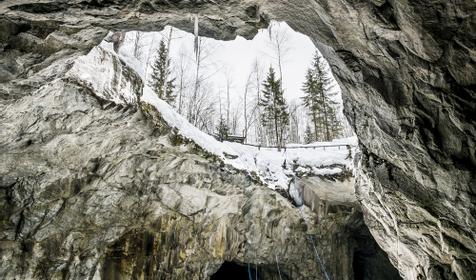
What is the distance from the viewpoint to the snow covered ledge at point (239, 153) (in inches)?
291

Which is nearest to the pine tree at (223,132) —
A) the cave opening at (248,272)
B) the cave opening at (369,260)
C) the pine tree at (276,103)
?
the pine tree at (276,103)

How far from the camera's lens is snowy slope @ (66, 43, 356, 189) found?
23.9 feet

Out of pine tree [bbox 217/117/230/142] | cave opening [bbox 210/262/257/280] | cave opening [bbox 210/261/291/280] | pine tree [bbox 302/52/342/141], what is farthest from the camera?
pine tree [bbox 302/52/342/141]

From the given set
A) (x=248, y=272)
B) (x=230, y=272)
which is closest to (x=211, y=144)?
(x=248, y=272)

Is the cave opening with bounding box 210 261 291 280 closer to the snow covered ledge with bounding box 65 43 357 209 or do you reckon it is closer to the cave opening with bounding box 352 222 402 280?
the snow covered ledge with bounding box 65 43 357 209

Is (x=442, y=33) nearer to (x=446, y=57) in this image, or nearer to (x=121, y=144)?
(x=446, y=57)

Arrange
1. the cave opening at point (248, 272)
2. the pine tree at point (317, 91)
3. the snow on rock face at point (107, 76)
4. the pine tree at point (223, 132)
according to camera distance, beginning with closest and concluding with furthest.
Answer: the snow on rock face at point (107, 76)
the cave opening at point (248, 272)
the pine tree at point (223, 132)
the pine tree at point (317, 91)

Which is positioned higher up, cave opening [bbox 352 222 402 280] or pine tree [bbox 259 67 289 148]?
pine tree [bbox 259 67 289 148]

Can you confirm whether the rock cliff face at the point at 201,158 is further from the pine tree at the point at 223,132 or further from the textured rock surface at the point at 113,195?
the pine tree at the point at 223,132

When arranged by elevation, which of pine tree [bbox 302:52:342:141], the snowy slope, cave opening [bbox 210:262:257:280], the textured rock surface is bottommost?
cave opening [bbox 210:262:257:280]

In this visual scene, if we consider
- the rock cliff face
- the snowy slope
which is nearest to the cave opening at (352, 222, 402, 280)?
the snowy slope

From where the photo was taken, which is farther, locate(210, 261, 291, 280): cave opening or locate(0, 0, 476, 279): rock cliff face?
locate(210, 261, 291, 280): cave opening

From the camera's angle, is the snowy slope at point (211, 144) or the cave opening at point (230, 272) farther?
the cave opening at point (230, 272)

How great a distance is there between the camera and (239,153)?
14.8 m
